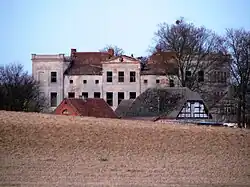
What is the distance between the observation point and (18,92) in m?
72.8

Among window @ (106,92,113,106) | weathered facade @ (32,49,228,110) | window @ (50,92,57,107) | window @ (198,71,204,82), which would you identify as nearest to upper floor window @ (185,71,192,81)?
window @ (198,71,204,82)

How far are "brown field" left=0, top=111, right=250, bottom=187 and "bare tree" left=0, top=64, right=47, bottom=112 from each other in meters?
31.3

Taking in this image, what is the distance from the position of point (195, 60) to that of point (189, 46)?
274 cm

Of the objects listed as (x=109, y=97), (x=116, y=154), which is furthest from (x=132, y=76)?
(x=116, y=154)

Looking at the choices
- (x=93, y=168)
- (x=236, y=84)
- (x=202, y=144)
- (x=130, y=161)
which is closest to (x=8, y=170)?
(x=93, y=168)

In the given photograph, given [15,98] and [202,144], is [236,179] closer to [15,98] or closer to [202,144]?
[202,144]

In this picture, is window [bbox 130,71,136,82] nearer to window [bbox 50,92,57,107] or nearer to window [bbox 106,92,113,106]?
window [bbox 106,92,113,106]

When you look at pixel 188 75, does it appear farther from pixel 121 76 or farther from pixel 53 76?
pixel 53 76

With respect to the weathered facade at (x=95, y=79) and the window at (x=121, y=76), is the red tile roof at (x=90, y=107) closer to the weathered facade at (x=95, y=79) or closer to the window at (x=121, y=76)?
the weathered facade at (x=95, y=79)

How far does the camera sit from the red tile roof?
6072 cm

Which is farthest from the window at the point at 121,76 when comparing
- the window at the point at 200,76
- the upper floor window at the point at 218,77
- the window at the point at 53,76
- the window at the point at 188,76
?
the upper floor window at the point at 218,77

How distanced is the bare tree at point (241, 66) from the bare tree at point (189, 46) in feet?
8.39

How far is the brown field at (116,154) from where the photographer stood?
19.0 metres

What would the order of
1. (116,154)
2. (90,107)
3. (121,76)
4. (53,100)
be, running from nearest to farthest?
(116,154), (90,107), (121,76), (53,100)
